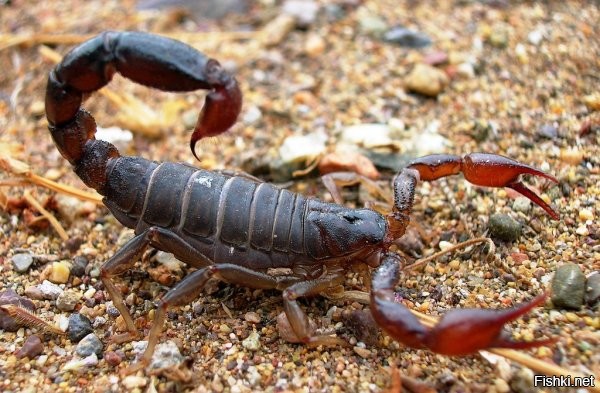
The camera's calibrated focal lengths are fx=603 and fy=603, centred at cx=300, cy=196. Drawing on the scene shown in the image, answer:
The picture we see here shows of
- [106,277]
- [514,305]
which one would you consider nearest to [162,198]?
[106,277]

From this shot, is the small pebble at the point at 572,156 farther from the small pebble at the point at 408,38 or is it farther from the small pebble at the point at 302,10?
the small pebble at the point at 302,10

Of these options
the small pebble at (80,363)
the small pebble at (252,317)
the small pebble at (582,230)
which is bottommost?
the small pebble at (80,363)

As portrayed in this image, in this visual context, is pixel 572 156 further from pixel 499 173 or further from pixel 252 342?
pixel 252 342

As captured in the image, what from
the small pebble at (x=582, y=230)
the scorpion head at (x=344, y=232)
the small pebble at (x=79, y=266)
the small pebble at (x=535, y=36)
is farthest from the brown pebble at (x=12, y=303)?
the small pebble at (x=535, y=36)

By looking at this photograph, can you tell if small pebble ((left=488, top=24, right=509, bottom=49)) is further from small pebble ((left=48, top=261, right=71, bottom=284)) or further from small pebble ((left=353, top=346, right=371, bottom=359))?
A: small pebble ((left=48, top=261, right=71, bottom=284))

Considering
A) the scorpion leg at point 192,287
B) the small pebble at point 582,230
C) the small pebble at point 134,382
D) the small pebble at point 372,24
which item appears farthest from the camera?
the small pebble at point 372,24

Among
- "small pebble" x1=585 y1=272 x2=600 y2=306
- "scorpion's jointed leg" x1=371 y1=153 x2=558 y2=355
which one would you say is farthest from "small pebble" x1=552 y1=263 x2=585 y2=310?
"scorpion's jointed leg" x1=371 y1=153 x2=558 y2=355
